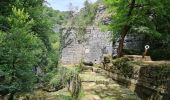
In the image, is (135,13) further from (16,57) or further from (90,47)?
(90,47)

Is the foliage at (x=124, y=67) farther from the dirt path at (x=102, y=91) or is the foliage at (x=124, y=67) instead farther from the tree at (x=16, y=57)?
the tree at (x=16, y=57)

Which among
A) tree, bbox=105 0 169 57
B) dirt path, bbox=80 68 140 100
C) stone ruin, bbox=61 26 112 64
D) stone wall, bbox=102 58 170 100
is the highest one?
tree, bbox=105 0 169 57

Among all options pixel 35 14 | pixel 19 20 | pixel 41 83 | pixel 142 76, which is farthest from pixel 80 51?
pixel 142 76

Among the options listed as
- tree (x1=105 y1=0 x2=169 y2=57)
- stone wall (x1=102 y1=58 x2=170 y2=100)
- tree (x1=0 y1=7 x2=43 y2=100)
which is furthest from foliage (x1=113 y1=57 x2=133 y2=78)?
tree (x1=0 y1=7 x2=43 y2=100)

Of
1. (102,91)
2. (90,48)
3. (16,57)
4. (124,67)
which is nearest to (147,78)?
(102,91)

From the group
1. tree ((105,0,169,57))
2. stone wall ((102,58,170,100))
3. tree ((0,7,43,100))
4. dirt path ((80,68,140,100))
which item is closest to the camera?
stone wall ((102,58,170,100))

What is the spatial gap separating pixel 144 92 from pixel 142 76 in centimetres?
74

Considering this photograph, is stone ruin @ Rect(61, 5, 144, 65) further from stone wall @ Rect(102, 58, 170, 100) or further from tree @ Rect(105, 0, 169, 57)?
stone wall @ Rect(102, 58, 170, 100)

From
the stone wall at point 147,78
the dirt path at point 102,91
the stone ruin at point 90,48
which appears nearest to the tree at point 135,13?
the stone wall at point 147,78

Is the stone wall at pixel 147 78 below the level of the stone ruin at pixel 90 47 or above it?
below

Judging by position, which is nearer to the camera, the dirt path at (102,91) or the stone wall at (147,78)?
the stone wall at (147,78)

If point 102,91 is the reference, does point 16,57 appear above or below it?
above

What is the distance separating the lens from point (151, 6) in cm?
1470

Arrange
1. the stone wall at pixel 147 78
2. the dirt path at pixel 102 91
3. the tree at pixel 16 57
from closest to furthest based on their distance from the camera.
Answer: the stone wall at pixel 147 78
the dirt path at pixel 102 91
the tree at pixel 16 57
